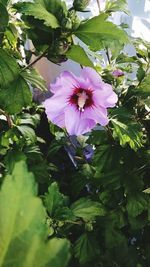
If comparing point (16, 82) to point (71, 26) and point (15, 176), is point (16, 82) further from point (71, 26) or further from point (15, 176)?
point (15, 176)

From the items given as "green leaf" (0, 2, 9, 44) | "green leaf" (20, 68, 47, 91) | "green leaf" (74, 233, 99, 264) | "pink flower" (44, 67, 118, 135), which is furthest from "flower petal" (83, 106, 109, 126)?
"green leaf" (74, 233, 99, 264)

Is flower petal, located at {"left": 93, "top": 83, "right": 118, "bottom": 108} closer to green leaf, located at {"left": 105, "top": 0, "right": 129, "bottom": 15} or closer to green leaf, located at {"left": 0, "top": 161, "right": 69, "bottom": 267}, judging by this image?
green leaf, located at {"left": 105, "top": 0, "right": 129, "bottom": 15}

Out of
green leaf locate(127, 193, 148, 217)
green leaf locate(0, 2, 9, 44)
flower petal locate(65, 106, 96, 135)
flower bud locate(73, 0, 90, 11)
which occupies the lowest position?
green leaf locate(127, 193, 148, 217)

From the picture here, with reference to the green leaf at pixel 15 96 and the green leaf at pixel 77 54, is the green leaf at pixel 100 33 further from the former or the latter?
the green leaf at pixel 15 96

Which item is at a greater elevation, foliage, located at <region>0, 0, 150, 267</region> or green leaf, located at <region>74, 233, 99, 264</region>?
foliage, located at <region>0, 0, 150, 267</region>

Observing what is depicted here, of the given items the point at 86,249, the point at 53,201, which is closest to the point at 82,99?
the point at 53,201

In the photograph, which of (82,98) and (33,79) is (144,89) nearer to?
(82,98)

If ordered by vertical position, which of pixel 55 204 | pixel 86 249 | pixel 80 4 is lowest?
pixel 86 249
